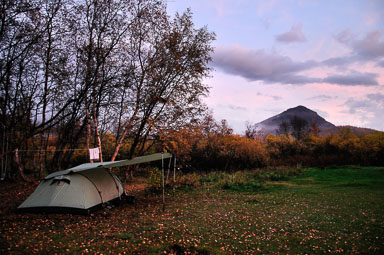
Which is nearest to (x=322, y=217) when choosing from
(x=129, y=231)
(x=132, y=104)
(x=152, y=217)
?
(x=152, y=217)

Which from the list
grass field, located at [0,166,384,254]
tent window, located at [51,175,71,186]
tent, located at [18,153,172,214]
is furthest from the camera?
tent window, located at [51,175,71,186]

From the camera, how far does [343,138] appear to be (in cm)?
2673

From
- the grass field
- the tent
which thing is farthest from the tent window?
the grass field

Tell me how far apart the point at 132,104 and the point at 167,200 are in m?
7.26

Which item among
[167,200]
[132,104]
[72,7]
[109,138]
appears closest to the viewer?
[72,7]

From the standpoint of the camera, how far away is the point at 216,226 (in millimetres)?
7891

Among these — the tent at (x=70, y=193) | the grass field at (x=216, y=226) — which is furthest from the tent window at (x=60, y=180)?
the grass field at (x=216, y=226)

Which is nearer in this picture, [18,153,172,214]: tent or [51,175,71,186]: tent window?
[18,153,172,214]: tent

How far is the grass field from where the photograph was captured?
610 centimetres

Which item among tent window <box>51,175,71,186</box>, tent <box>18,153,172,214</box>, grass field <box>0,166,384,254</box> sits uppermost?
tent window <box>51,175,71,186</box>

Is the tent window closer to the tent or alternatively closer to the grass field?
the tent

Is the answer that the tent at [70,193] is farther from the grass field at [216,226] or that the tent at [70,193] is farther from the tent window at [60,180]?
the grass field at [216,226]

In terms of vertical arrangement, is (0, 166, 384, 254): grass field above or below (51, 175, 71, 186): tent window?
below

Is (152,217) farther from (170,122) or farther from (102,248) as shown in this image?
(170,122)
